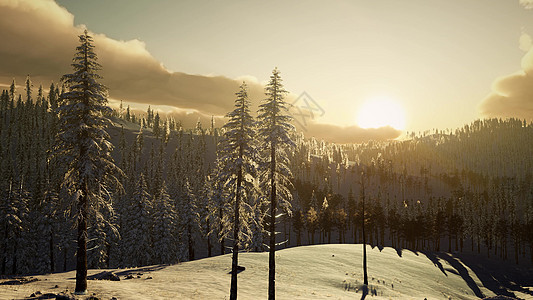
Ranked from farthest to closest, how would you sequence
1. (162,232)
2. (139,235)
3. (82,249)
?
(162,232)
(139,235)
(82,249)

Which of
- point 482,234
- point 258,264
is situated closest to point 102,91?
point 258,264

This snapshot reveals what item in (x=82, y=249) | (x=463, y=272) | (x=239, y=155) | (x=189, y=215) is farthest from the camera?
(x=189, y=215)

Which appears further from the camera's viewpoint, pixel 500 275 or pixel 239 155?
pixel 500 275

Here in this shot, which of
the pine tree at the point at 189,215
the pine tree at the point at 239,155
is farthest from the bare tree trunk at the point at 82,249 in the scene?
the pine tree at the point at 189,215

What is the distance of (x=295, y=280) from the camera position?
111 feet

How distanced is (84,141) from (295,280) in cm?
2587

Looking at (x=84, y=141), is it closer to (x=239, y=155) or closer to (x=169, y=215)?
(x=239, y=155)

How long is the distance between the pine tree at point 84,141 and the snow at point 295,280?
19.2ft

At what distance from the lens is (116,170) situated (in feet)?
74.7

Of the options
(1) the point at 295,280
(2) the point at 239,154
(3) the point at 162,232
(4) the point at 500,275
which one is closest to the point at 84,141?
(2) the point at 239,154

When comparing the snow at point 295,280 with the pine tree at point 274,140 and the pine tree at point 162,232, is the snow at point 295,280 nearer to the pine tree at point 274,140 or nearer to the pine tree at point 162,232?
the pine tree at point 274,140

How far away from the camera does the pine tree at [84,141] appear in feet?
67.0

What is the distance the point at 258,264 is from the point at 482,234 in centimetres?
10037

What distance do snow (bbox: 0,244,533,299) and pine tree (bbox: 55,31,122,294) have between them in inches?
230
